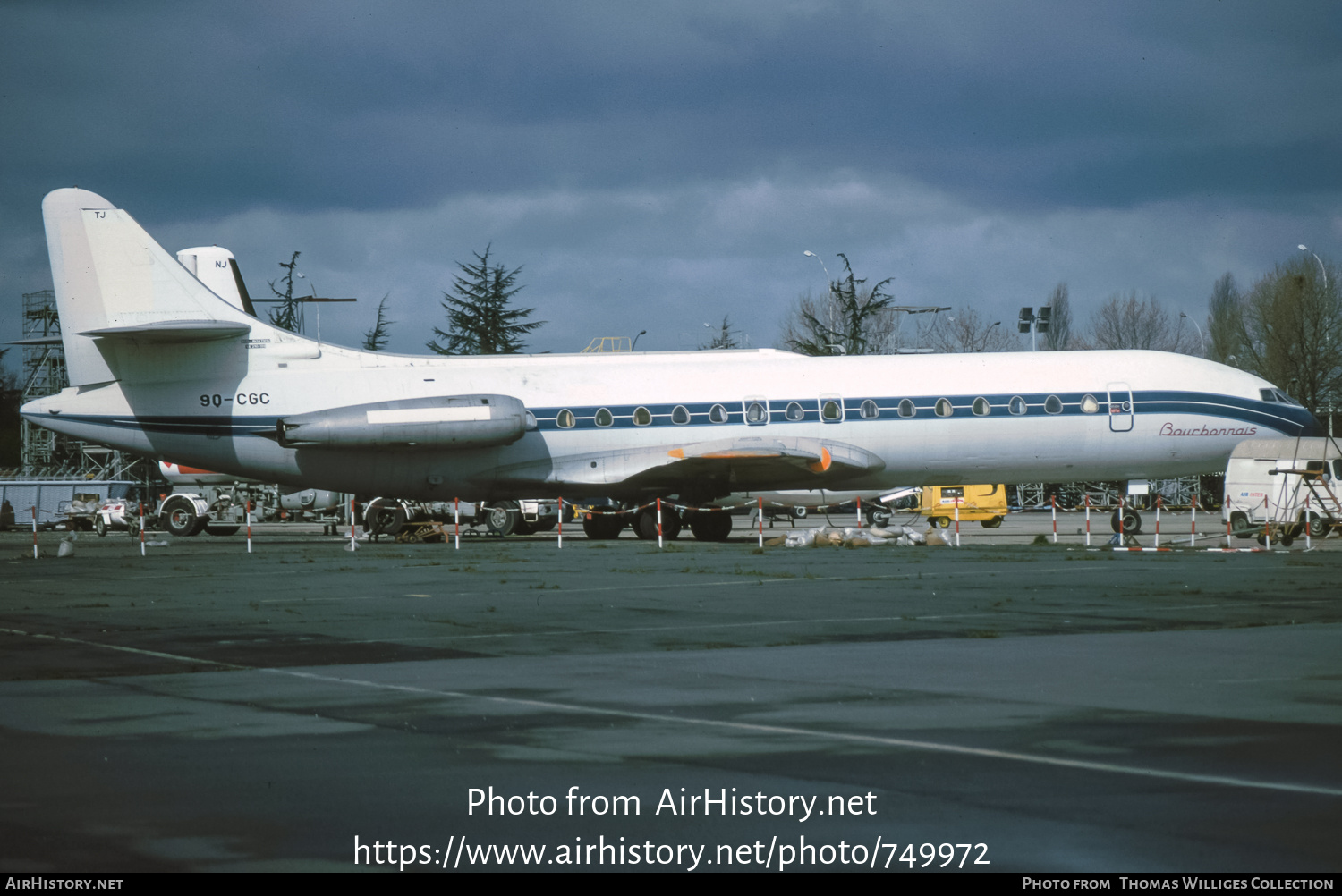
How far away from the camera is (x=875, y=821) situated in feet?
18.1

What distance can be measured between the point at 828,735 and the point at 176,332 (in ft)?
78.8

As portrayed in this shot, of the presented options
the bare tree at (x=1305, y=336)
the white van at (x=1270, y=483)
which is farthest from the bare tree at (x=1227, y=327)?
the white van at (x=1270, y=483)

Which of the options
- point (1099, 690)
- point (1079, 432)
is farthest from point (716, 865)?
point (1079, 432)

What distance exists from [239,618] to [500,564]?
28.0ft

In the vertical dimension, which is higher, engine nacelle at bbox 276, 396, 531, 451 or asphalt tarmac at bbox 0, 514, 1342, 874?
engine nacelle at bbox 276, 396, 531, 451

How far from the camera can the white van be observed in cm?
3139

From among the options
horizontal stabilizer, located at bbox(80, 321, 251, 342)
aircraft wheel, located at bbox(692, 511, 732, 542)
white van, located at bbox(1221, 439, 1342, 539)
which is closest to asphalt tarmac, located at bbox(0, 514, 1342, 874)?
horizontal stabilizer, located at bbox(80, 321, 251, 342)

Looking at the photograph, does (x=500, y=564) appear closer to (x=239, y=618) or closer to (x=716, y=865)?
(x=239, y=618)

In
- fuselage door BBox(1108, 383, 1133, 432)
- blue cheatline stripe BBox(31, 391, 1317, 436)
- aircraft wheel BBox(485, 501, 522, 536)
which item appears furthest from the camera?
aircraft wheel BBox(485, 501, 522, 536)

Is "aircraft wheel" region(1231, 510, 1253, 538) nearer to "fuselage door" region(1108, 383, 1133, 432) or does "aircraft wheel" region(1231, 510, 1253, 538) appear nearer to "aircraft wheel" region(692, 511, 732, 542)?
"fuselage door" region(1108, 383, 1133, 432)

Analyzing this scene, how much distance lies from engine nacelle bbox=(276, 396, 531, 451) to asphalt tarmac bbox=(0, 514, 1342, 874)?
1258cm

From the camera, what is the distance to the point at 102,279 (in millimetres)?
29250
